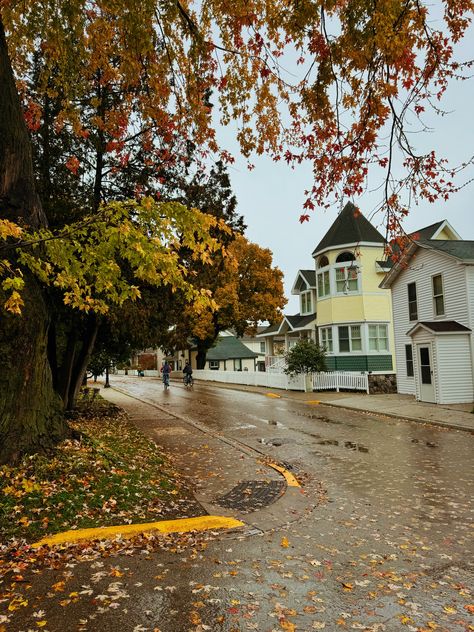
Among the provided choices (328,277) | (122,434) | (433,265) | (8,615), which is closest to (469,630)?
(8,615)

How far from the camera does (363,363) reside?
1147 inches

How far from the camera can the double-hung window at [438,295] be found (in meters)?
22.1

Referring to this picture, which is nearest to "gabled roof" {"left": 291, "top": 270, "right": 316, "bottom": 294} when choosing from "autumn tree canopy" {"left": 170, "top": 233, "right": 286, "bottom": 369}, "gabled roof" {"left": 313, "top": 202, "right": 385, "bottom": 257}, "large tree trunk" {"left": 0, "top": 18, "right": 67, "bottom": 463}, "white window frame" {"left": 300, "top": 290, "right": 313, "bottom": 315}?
"white window frame" {"left": 300, "top": 290, "right": 313, "bottom": 315}

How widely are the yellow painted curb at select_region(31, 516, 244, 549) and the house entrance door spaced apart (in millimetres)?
17355

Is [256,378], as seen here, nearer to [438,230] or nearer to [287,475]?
[438,230]

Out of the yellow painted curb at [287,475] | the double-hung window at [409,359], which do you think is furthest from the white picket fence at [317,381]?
the yellow painted curb at [287,475]

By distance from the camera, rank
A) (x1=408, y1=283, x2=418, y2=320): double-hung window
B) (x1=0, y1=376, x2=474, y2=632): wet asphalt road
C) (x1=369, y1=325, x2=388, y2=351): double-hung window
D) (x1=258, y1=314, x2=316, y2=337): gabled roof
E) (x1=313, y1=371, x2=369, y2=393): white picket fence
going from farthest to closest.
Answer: (x1=258, y1=314, x2=316, y2=337): gabled roof, (x1=369, y1=325, x2=388, y2=351): double-hung window, (x1=313, y1=371, x2=369, y2=393): white picket fence, (x1=408, y1=283, x2=418, y2=320): double-hung window, (x1=0, y1=376, x2=474, y2=632): wet asphalt road

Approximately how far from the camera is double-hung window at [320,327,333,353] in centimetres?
3059

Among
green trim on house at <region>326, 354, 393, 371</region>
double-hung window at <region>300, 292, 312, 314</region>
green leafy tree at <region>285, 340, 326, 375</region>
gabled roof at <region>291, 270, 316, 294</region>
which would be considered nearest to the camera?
green leafy tree at <region>285, 340, 326, 375</region>

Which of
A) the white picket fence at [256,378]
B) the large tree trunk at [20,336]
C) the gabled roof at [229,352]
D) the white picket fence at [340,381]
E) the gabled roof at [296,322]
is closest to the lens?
the large tree trunk at [20,336]

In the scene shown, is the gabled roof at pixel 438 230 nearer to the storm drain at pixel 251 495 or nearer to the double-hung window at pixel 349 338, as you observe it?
the double-hung window at pixel 349 338

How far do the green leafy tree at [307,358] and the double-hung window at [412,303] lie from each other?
238 inches

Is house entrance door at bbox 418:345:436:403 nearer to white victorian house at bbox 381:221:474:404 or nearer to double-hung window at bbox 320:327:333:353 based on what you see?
white victorian house at bbox 381:221:474:404

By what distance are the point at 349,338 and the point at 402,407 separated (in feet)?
34.2
